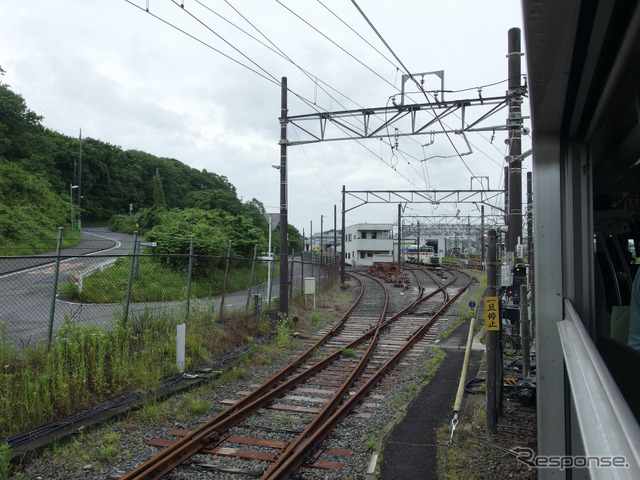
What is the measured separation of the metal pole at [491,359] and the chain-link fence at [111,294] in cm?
530

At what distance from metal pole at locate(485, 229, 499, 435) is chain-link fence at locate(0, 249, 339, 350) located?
5304 mm

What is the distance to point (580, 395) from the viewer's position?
145 centimetres

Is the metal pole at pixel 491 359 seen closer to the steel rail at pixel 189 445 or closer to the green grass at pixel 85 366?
the steel rail at pixel 189 445

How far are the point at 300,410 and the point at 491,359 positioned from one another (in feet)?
9.27

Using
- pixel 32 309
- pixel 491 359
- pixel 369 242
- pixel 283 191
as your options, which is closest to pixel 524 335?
pixel 491 359

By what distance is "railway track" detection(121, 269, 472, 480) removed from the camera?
4.96 meters

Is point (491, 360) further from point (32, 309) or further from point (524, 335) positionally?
point (32, 309)

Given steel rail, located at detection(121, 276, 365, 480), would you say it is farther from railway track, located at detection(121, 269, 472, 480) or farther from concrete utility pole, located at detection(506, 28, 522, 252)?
concrete utility pole, located at detection(506, 28, 522, 252)

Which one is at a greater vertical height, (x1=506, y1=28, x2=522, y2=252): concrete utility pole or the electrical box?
(x1=506, y1=28, x2=522, y2=252): concrete utility pole

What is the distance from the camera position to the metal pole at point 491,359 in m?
5.48

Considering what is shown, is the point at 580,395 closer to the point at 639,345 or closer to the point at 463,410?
the point at 639,345

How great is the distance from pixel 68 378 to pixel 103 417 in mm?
782

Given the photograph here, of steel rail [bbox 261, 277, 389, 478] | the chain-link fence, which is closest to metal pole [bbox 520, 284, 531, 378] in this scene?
steel rail [bbox 261, 277, 389, 478]

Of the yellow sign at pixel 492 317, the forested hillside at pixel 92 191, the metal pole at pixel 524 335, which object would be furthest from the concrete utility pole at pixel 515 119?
the forested hillside at pixel 92 191
